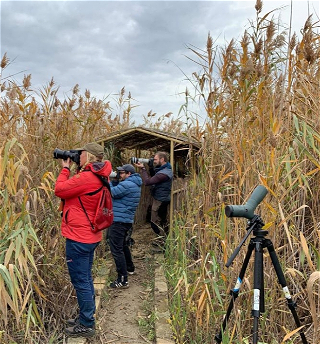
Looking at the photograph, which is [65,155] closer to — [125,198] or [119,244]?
[125,198]

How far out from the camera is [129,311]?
13.1ft

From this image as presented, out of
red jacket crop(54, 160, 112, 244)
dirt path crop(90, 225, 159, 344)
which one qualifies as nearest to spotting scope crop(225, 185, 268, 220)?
red jacket crop(54, 160, 112, 244)

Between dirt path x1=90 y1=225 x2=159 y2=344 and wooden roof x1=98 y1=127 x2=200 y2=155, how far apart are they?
6.42 ft

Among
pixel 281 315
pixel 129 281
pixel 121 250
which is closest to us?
pixel 281 315

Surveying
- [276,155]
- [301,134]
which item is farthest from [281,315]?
[301,134]

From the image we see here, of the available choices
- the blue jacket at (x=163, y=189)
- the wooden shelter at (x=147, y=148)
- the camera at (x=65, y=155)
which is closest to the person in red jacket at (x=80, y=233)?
the camera at (x=65, y=155)

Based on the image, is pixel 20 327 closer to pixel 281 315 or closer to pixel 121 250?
pixel 121 250

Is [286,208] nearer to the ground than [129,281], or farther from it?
farther from it

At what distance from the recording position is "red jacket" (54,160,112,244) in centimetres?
318

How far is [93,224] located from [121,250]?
53.7 inches

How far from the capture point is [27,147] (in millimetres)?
3512

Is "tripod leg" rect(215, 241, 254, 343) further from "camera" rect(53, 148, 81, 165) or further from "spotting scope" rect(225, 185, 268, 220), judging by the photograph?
"camera" rect(53, 148, 81, 165)

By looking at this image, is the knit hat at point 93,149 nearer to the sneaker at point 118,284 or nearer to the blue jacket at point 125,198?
the blue jacket at point 125,198

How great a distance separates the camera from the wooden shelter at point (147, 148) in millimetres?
5914
